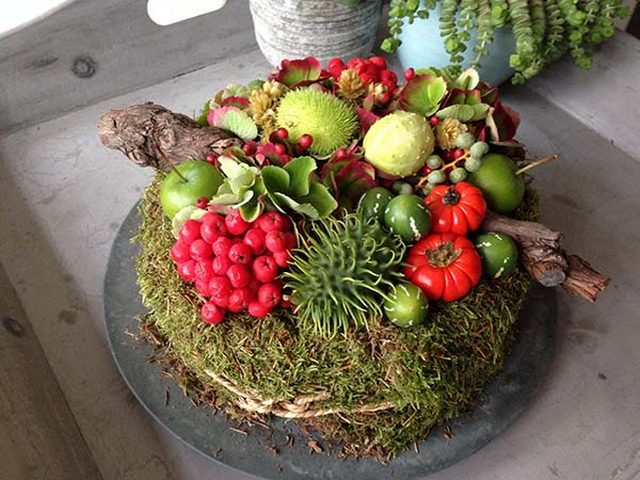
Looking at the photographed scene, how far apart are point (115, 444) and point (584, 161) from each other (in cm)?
105

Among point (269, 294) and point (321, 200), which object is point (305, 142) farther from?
point (269, 294)

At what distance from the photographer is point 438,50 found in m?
1.37

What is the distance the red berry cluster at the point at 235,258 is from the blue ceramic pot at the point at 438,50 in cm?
64

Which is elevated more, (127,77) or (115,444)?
(127,77)

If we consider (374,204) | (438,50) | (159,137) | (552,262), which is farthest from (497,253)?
(438,50)

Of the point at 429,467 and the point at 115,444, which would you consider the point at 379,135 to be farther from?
the point at 115,444

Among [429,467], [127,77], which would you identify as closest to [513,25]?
[429,467]


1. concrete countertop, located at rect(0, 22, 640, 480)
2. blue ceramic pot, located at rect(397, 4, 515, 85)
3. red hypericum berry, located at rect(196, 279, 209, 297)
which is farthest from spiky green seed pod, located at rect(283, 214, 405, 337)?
blue ceramic pot, located at rect(397, 4, 515, 85)

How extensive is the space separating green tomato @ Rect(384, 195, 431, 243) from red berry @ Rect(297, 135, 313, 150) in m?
0.16

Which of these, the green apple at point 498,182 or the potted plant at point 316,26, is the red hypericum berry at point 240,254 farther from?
→ the potted plant at point 316,26

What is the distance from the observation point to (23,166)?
1418mm

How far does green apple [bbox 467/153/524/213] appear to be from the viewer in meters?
0.96

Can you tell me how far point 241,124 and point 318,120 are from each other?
0.12m

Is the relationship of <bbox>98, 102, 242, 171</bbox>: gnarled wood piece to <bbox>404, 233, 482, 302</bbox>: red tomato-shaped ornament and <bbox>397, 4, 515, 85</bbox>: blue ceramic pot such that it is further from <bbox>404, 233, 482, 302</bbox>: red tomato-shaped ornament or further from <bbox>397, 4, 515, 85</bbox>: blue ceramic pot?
<bbox>397, 4, 515, 85</bbox>: blue ceramic pot
